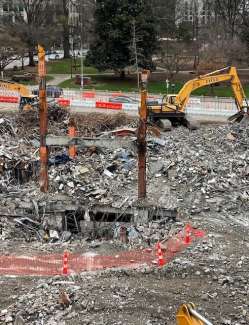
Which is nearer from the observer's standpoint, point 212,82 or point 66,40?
point 212,82

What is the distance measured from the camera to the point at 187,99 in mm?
31281

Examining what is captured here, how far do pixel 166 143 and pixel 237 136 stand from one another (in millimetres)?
3344

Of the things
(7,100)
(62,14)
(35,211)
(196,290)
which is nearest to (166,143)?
(35,211)

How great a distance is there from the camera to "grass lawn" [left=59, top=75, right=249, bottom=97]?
1938 inches

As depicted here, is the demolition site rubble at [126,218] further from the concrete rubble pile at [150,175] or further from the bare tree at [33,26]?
the bare tree at [33,26]

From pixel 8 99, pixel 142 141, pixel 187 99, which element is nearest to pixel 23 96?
pixel 8 99

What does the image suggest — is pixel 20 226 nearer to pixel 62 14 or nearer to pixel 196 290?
pixel 196 290

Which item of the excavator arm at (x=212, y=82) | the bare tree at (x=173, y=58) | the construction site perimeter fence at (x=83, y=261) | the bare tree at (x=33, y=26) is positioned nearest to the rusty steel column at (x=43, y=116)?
the construction site perimeter fence at (x=83, y=261)

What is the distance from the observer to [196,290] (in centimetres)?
1430

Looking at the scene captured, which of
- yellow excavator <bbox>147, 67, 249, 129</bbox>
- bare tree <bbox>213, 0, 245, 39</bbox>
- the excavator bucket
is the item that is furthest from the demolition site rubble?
bare tree <bbox>213, 0, 245, 39</bbox>

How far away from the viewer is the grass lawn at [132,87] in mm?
49219

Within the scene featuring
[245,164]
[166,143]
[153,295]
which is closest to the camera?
[153,295]

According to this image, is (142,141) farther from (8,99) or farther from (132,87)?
(132,87)

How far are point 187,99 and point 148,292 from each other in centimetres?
1867
